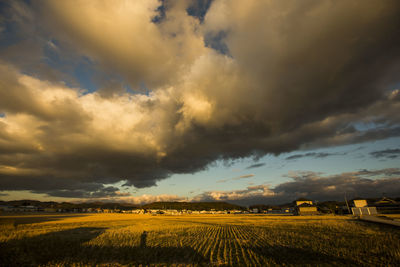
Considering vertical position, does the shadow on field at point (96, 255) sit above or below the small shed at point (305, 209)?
below

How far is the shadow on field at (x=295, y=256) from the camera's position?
48.8 feet

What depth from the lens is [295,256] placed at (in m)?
16.6

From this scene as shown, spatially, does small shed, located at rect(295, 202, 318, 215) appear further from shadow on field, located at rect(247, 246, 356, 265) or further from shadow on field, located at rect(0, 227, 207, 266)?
shadow on field, located at rect(0, 227, 207, 266)

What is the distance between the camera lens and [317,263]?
1455 cm

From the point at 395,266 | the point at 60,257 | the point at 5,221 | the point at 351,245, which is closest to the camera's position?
the point at 395,266

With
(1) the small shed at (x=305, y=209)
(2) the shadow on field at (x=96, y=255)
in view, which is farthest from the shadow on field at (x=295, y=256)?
(1) the small shed at (x=305, y=209)

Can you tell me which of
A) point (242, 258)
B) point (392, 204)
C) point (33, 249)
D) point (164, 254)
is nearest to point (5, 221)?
point (33, 249)

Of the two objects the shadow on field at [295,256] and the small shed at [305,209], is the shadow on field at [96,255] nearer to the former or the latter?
the shadow on field at [295,256]

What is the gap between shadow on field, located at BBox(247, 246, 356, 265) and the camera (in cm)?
1488

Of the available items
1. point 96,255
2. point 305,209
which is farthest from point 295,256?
point 305,209

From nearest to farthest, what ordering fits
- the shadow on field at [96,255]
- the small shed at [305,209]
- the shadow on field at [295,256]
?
the shadow on field at [295,256], the shadow on field at [96,255], the small shed at [305,209]

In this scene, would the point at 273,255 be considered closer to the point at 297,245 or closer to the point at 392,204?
the point at 297,245

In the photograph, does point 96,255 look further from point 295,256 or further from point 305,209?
point 305,209

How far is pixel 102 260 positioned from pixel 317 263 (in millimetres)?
17074
